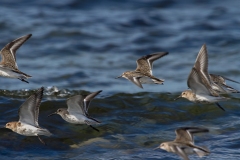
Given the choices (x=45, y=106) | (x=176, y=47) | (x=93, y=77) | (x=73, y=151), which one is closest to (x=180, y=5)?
(x=176, y=47)

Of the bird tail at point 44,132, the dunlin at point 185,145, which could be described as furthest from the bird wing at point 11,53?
the dunlin at point 185,145

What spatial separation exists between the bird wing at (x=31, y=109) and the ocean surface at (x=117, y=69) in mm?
952

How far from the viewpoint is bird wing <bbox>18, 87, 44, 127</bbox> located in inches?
327

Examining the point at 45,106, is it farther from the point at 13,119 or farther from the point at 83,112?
the point at 83,112

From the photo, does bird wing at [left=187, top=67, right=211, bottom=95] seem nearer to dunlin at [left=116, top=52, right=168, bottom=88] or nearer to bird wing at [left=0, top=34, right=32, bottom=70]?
dunlin at [left=116, top=52, right=168, bottom=88]

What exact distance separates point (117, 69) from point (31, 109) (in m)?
8.07

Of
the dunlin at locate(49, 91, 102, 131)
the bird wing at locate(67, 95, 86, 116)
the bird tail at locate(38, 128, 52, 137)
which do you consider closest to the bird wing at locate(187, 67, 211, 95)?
the dunlin at locate(49, 91, 102, 131)

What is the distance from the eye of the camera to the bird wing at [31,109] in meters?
8.32

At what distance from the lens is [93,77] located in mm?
15719

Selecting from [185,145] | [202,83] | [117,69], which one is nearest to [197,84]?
[202,83]

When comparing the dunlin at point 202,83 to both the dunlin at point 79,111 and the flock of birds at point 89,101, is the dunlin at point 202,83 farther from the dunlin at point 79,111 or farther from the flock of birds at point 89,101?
the dunlin at point 79,111

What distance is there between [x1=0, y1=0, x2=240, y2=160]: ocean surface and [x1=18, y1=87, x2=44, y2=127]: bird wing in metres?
0.95

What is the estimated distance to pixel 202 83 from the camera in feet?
29.2

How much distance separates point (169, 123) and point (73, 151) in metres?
2.47
